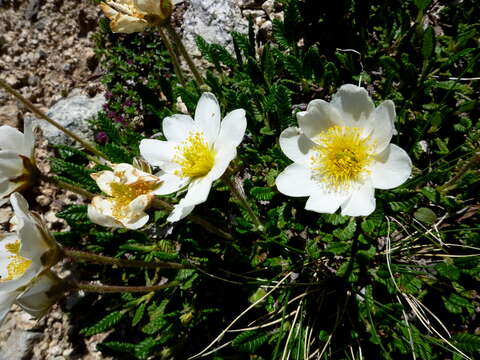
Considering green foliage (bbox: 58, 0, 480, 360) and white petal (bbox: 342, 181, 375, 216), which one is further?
green foliage (bbox: 58, 0, 480, 360)

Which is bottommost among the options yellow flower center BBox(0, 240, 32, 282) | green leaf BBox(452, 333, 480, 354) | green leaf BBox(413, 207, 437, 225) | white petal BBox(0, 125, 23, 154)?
green leaf BBox(452, 333, 480, 354)

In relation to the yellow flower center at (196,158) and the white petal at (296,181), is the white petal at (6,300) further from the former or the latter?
the white petal at (296,181)

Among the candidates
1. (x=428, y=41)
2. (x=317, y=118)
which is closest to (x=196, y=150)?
(x=317, y=118)

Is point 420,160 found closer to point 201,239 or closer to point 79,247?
point 201,239

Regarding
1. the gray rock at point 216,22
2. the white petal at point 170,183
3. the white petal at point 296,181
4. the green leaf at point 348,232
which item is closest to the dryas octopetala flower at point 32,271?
the white petal at point 170,183

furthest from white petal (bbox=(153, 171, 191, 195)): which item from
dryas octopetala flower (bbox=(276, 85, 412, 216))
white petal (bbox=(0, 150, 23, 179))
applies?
white petal (bbox=(0, 150, 23, 179))

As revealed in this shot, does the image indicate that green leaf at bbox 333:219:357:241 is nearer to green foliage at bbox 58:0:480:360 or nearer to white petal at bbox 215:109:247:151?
green foliage at bbox 58:0:480:360

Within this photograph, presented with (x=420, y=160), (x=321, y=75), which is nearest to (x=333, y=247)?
(x=420, y=160)
